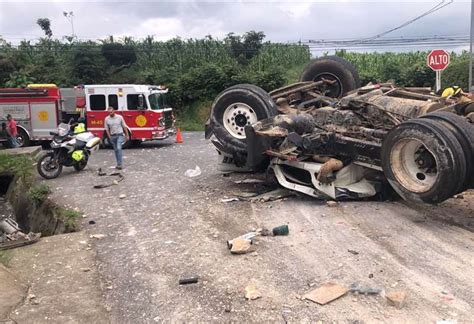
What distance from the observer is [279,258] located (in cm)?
507

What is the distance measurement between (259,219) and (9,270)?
3.02 m

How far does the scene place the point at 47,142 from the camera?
63.2ft

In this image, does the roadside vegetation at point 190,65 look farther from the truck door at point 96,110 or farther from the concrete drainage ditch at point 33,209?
the concrete drainage ditch at point 33,209

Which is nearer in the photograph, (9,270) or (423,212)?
(9,270)

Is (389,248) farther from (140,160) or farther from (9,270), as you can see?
(140,160)

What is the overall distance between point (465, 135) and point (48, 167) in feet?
29.6

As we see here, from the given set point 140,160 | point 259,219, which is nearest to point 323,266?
point 259,219

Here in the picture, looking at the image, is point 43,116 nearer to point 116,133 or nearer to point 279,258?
point 116,133

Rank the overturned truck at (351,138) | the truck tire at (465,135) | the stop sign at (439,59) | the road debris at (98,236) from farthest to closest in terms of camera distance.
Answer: the stop sign at (439,59) → the road debris at (98,236) → the overturned truck at (351,138) → the truck tire at (465,135)

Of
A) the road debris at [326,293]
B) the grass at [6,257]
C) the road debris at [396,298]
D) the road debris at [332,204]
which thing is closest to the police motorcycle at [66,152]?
the grass at [6,257]

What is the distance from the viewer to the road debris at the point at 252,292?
419 centimetres

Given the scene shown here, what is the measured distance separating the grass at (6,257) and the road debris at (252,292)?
8.99 feet

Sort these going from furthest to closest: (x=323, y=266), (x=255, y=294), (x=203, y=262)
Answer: (x=203, y=262), (x=323, y=266), (x=255, y=294)

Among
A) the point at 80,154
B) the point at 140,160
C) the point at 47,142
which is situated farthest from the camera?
the point at 47,142
